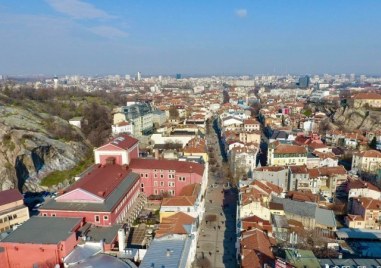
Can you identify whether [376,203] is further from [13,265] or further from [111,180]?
[13,265]

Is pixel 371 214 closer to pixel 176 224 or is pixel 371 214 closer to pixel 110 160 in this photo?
pixel 176 224

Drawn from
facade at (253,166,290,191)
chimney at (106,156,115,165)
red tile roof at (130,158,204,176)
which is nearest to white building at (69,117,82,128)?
chimney at (106,156,115,165)

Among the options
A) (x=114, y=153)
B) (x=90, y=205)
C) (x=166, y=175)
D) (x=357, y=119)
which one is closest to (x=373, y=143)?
(x=357, y=119)

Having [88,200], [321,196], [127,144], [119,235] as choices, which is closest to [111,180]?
[88,200]

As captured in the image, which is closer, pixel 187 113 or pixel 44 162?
pixel 44 162

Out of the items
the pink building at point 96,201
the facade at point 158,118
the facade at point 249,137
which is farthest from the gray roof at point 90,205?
the facade at point 158,118

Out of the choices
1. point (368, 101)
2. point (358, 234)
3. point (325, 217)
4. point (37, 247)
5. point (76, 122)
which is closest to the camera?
point (37, 247)
